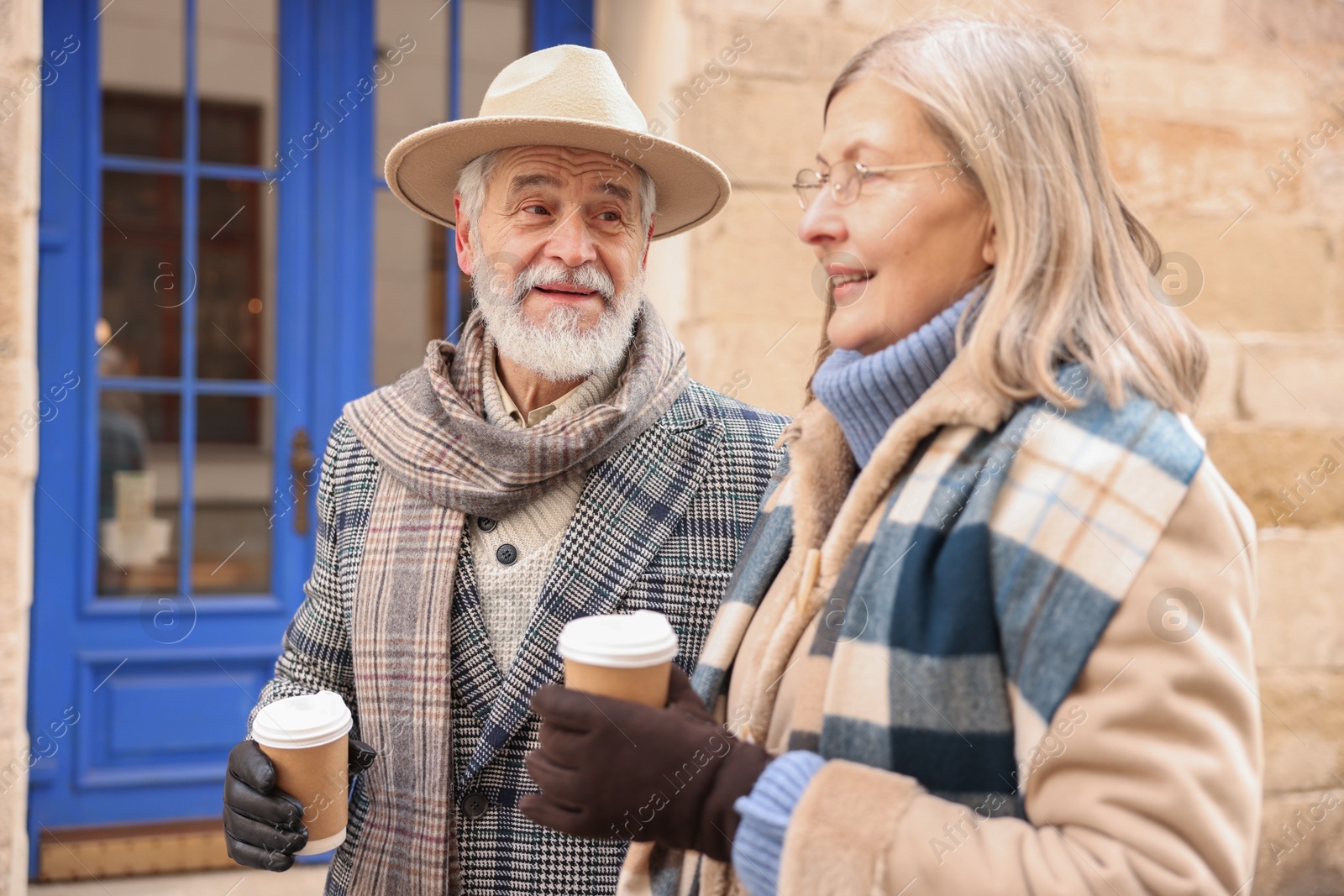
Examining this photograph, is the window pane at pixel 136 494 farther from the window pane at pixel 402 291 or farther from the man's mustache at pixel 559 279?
the man's mustache at pixel 559 279

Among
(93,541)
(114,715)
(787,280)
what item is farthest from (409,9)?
(114,715)

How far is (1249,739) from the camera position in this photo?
1100 mm

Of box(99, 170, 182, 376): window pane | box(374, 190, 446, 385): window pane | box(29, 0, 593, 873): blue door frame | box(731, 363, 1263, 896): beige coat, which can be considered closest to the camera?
box(731, 363, 1263, 896): beige coat

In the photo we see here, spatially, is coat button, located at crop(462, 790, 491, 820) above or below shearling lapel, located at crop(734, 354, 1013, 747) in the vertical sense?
below

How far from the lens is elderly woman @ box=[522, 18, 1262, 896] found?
3.53ft

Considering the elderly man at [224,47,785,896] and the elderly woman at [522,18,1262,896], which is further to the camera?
the elderly man at [224,47,785,896]

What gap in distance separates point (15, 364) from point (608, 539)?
204 centimetres

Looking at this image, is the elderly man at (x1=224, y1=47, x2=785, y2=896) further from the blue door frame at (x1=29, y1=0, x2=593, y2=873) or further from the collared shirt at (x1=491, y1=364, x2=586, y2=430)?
the blue door frame at (x1=29, y1=0, x2=593, y2=873)

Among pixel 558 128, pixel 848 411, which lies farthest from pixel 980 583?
pixel 558 128

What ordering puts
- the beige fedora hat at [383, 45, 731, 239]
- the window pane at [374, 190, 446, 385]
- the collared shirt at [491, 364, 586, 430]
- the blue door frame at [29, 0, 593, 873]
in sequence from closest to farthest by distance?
the beige fedora hat at [383, 45, 731, 239] → the collared shirt at [491, 364, 586, 430] → the blue door frame at [29, 0, 593, 873] → the window pane at [374, 190, 446, 385]

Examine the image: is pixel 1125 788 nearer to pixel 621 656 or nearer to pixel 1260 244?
pixel 621 656

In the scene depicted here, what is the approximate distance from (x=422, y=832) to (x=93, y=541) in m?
2.52

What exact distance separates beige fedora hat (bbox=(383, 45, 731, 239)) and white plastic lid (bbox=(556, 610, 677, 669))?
1062mm

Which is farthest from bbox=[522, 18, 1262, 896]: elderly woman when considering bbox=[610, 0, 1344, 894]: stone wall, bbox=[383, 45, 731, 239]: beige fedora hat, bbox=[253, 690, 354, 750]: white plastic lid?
bbox=[610, 0, 1344, 894]: stone wall
